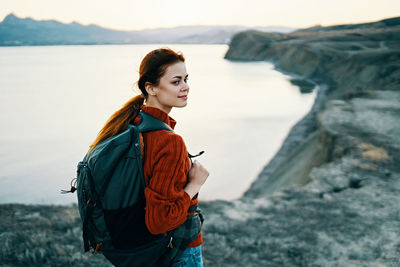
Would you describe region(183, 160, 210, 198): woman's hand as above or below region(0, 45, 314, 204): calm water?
above

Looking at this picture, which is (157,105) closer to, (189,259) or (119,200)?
(119,200)

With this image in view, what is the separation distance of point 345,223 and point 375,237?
66cm

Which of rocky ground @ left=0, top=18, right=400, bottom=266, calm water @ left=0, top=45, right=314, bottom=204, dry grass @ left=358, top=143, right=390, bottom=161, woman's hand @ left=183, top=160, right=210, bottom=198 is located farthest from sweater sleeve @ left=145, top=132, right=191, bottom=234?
dry grass @ left=358, top=143, right=390, bottom=161

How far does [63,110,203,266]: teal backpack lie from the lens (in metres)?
1.64

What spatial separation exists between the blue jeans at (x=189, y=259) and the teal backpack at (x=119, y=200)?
0.62 feet

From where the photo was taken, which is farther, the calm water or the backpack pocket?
the calm water

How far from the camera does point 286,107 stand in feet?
142

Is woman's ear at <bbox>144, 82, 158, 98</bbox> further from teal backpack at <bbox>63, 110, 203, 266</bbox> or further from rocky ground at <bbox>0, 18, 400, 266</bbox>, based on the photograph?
rocky ground at <bbox>0, 18, 400, 266</bbox>

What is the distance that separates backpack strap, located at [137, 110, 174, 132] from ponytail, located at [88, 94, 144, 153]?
4.3 inches

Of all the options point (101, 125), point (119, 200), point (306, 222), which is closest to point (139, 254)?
point (119, 200)

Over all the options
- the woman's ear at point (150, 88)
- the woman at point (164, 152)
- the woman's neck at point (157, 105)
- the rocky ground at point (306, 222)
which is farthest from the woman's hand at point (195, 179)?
the rocky ground at point (306, 222)

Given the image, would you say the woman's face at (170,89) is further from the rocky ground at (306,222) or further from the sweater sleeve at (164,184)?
the rocky ground at (306,222)

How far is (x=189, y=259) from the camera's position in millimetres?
2035

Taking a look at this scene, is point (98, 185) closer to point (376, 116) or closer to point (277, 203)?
point (277, 203)
